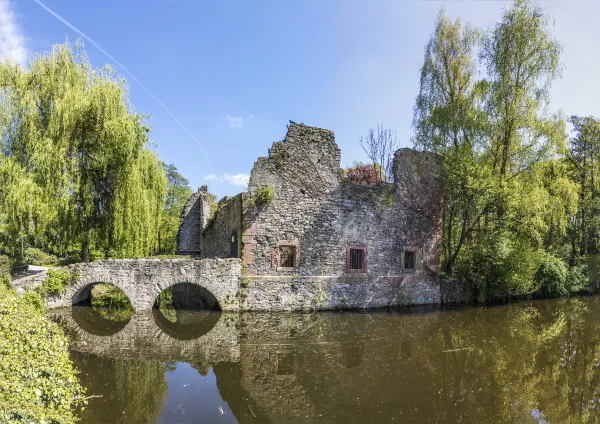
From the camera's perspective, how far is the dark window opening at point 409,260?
55.8 ft

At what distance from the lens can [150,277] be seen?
13430 millimetres

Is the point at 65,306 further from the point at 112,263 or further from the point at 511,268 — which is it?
the point at 511,268

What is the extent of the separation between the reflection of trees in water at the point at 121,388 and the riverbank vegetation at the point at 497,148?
13.9m

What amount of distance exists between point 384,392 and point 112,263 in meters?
10.7

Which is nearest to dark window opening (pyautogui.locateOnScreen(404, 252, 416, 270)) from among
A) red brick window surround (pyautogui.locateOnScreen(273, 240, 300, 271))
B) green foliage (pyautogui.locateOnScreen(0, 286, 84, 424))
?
red brick window surround (pyautogui.locateOnScreen(273, 240, 300, 271))

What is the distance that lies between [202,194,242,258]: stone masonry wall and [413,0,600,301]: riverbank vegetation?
9.83 metres

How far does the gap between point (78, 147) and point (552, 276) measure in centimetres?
2403

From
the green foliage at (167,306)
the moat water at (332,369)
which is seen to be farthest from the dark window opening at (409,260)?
the green foliage at (167,306)

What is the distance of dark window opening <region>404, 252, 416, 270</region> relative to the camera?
17000 millimetres

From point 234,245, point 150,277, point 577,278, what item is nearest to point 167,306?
point 150,277

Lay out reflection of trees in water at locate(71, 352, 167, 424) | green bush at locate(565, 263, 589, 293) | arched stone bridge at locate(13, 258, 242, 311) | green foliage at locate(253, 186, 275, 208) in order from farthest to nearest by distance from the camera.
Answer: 1. green bush at locate(565, 263, 589, 293)
2. green foliage at locate(253, 186, 275, 208)
3. arched stone bridge at locate(13, 258, 242, 311)
4. reflection of trees in water at locate(71, 352, 167, 424)

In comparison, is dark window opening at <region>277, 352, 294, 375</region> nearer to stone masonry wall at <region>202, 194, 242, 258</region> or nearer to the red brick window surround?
the red brick window surround

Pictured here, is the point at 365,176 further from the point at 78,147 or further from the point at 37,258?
the point at 37,258

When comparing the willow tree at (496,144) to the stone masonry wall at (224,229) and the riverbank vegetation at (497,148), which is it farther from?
the stone masonry wall at (224,229)
